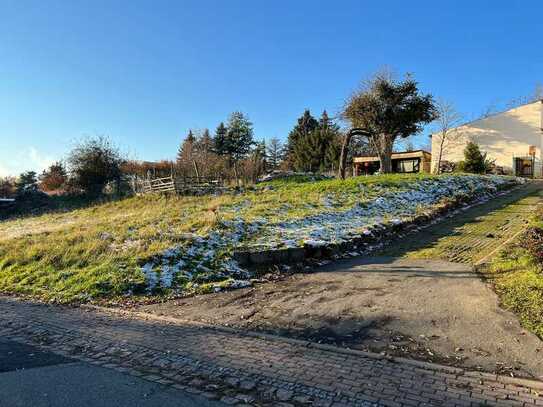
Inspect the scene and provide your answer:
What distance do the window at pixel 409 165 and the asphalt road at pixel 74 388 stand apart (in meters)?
43.7

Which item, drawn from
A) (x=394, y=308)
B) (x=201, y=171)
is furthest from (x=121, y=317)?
(x=201, y=171)

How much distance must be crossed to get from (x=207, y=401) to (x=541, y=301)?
4.94 meters

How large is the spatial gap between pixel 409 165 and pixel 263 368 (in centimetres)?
4387

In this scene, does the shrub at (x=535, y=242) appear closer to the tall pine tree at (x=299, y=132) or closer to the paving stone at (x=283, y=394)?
the paving stone at (x=283, y=394)

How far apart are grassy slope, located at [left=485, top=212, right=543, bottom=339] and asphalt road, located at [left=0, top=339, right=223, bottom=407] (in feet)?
14.5

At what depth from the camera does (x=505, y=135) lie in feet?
124

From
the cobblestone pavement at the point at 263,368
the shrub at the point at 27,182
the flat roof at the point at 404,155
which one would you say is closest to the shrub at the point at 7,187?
the shrub at the point at 27,182

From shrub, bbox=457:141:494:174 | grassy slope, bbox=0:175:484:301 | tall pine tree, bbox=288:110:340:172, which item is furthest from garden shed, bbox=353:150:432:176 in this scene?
grassy slope, bbox=0:175:484:301

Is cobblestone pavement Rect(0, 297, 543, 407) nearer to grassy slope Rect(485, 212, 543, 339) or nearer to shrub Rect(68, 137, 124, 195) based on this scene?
grassy slope Rect(485, 212, 543, 339)

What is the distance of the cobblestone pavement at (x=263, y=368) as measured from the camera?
409 cm

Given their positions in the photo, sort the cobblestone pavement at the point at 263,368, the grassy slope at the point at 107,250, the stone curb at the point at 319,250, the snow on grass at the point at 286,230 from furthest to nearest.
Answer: the stone curb at the point at 319,250 < the snow on grass at the point at 286,230 < the grassy slope at the point at 107,250 < the cobblestone pavement at the point at 263,368

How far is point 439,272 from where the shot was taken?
28.2 ft

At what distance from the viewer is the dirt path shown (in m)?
5.08

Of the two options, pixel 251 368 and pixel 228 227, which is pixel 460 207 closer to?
pixel 228 227
